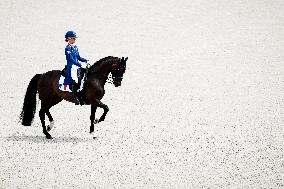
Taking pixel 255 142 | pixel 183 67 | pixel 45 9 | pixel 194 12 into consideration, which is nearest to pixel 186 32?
pixel 194 12

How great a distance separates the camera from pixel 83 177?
8.30m

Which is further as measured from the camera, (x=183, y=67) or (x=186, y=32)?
(x=186, y=32)

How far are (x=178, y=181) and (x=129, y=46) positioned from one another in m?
15.7

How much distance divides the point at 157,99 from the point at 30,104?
5.46 meters

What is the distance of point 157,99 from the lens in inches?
588

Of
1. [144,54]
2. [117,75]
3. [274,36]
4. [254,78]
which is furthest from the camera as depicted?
[274,36]

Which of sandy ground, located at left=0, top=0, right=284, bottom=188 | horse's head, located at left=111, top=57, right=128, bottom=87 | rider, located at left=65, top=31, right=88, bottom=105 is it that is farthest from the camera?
horse's head, located at left=111, top=57, right=128, bottom=87

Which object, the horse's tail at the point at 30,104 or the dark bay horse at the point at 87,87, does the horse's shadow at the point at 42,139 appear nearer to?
the dark bay horse at the point at 87,87

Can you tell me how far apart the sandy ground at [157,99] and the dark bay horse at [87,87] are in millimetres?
792

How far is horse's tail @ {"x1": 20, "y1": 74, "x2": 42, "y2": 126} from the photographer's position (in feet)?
35.3

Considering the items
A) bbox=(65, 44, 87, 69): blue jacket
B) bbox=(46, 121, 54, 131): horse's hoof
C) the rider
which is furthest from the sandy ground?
bbox=(65, 44, 87, 69): blue jacket

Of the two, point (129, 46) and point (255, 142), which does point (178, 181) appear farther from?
point (129, 46)

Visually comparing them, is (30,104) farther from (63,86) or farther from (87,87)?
(87,87)

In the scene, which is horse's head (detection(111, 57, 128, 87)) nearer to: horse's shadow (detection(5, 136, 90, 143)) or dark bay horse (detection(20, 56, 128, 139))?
dark bay horse (detection(20, 56, 128, 139))
